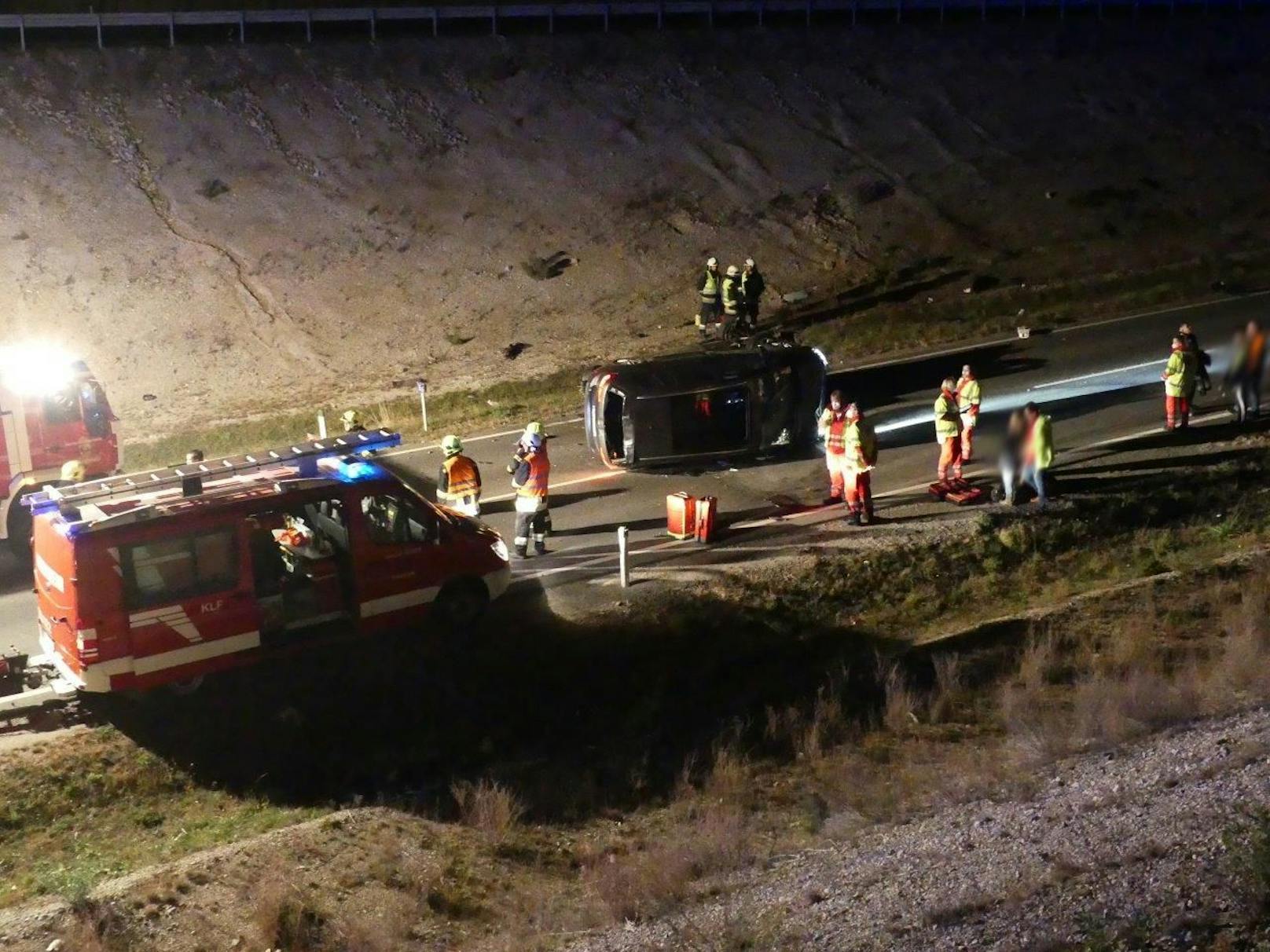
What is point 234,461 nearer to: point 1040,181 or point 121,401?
point 121,401

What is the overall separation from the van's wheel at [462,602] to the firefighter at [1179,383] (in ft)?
34.0

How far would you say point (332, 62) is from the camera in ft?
127

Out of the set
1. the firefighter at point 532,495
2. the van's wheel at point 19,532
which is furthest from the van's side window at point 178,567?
the van's wheel at point 19,532

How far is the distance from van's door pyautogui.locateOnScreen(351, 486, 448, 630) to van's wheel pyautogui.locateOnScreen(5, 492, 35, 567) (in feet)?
18.4

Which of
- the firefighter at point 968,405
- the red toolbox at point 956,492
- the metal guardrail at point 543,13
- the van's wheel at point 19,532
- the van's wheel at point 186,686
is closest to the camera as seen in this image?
the van's wheel at point 186,686

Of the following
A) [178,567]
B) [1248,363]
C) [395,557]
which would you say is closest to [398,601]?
[395,557]

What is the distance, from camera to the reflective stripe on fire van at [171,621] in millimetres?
12945

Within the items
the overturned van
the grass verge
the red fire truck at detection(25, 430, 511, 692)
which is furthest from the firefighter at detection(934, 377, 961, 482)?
the grass verge

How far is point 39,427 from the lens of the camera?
17.6 m

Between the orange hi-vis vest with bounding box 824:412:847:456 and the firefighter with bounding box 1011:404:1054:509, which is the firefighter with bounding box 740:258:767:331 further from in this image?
the firefighter with bounding box 1011:404:1054:509

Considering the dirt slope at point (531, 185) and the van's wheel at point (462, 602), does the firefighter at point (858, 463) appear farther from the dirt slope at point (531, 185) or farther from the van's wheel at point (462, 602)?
the dirt slope at point (531, 185)

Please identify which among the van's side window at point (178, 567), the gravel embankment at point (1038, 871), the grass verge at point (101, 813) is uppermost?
the van's side window at point (178, 567)

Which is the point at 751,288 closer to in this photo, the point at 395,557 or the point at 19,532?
the point at 395,557

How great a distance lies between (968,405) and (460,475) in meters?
6.53
